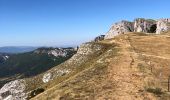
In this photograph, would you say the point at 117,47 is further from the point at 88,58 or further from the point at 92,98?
the point at 92,98

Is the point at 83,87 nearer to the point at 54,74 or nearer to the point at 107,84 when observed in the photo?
the point at 107,84

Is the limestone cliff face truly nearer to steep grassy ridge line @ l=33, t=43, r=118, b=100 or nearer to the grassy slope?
the grassy slope

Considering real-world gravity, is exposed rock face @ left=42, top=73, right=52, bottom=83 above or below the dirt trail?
below

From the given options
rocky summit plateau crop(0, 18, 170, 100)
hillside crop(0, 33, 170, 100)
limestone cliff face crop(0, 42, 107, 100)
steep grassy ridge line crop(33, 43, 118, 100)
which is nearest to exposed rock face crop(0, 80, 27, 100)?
limestone cliff face crop(0, 42, 107, 100)

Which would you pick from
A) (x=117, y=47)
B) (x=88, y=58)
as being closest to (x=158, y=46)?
(x=117, y=47)

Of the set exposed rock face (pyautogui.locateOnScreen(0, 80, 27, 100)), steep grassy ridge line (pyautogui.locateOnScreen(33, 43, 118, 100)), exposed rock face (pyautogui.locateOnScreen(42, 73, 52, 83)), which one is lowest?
exposed rock face (pyautogui.locateOnScreen(0, 80, 27, 100))

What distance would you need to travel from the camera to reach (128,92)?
155 ft

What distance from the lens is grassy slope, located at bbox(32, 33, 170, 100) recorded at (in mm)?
47000

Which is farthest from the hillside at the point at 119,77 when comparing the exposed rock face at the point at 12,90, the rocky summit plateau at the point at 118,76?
the exposed rock face at the point at 12,90

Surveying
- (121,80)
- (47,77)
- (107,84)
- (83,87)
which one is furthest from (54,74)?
(107,84)

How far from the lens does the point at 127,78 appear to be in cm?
5509

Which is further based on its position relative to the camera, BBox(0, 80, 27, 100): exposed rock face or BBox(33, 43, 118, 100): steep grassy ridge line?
BBox(0, 80, 27, 100): exposed rock face

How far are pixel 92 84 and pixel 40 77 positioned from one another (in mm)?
49406

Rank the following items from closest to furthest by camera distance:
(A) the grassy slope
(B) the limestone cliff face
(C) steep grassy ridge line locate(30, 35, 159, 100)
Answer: (C) steep grassy ridge line locate(30, 35, 159, 100)
(A) the grassy slope
(B) the limestone cliff face
